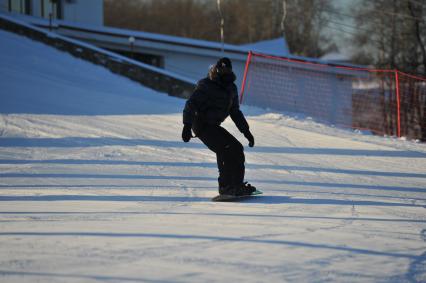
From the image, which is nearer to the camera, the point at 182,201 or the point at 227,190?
the point at 182,201

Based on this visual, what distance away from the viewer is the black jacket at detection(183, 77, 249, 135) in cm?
640

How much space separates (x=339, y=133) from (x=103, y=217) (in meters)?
7.93

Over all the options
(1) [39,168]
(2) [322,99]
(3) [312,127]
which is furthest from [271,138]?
(2) [322,99]

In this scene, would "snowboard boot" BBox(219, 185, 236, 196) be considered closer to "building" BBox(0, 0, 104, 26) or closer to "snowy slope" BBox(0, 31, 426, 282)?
"snowy slope" BBox(0, 31, 426, 282)

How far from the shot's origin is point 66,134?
10.9 meters

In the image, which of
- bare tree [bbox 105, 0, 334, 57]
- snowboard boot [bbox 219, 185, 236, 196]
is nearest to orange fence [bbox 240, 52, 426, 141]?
snowboard boot [bbox 219, 185, 236, 196]

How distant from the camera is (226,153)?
6504mm

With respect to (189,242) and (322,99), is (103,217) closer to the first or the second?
(189,242)

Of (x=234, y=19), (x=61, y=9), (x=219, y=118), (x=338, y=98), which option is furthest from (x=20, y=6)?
(x=234, y=19)

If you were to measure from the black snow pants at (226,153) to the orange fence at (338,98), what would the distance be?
7610 millimetres

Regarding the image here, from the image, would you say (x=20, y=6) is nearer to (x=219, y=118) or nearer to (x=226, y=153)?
(x=219, y=118)

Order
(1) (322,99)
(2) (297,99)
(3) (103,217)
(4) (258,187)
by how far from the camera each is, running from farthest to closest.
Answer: (1) (322,99)
(2) (297,99)
(4) (258,187)
(3) (103,217)

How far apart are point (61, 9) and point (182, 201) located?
24.4m

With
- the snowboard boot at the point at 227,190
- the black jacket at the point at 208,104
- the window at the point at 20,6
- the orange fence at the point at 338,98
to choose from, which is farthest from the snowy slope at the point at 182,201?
the window at the point at 20,6
